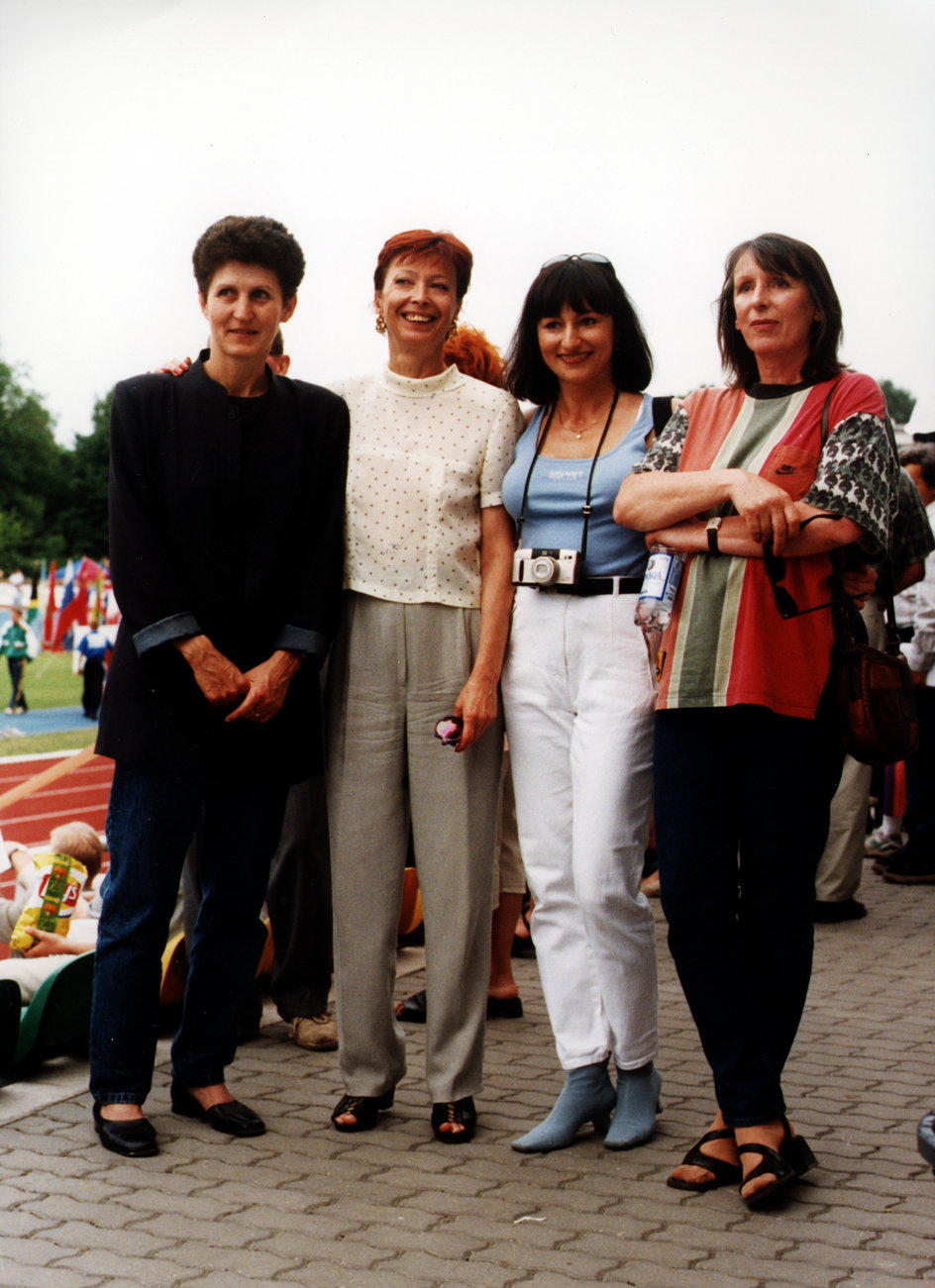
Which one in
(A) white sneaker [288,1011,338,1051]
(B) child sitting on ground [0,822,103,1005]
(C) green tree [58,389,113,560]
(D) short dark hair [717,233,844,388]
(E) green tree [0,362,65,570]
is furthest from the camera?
(C) green tree [58,389,113,560]

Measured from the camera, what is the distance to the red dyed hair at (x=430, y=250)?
13.0ft

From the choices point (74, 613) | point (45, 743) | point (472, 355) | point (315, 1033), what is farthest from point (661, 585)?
point (74, 613)

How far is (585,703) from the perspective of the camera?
3.75 metres

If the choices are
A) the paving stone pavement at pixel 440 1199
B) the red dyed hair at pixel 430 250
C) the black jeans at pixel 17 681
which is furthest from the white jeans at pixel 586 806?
the black jeans at pixel 17 681

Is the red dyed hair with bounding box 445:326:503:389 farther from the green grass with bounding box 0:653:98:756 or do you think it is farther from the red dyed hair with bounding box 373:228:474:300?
the green grass with bounding box 0:653:98:756

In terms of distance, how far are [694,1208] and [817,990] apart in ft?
8.28

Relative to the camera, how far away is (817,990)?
5.79 metres

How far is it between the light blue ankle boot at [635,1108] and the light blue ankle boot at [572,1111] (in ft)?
0.14

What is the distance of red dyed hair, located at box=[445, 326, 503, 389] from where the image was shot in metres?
5.08

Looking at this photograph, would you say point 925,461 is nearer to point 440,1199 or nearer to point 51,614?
point 440,1199

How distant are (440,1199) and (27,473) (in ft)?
219

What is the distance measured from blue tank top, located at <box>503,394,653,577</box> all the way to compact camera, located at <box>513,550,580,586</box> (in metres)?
0.04

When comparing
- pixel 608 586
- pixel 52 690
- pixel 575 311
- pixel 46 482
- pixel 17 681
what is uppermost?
pixel 46 482

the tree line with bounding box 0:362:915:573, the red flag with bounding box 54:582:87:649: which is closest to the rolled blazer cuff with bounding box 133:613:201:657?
the red flag with bounding box 54:582:87:649
